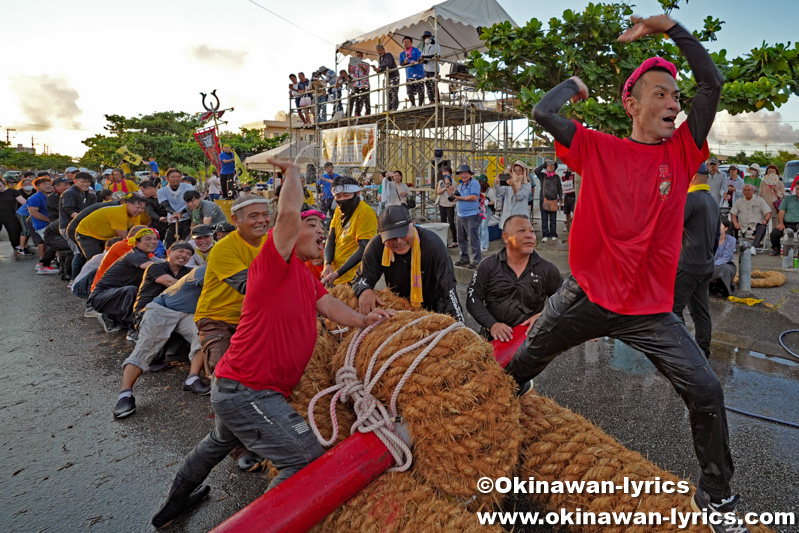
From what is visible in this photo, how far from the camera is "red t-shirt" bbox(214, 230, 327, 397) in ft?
7.93

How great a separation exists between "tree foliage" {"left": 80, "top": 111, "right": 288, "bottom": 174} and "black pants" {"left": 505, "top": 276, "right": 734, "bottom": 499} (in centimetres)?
4066

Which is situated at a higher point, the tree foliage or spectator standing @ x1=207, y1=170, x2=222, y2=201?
the tree foliage

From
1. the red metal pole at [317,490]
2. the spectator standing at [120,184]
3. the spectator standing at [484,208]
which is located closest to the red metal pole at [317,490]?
the red metal pole at [317,490]

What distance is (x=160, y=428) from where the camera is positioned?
3.98 meters

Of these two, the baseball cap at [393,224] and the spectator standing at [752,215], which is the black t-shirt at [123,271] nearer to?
the baseball cap at [393,224]

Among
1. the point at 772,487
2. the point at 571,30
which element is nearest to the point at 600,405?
the point at 772,487

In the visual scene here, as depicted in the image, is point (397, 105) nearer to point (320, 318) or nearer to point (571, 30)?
point (571, 30)

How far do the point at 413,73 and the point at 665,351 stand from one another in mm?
15322

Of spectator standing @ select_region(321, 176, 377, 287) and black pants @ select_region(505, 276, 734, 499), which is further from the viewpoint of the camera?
spectator standing @ select_region(321, 176, 377, 287)

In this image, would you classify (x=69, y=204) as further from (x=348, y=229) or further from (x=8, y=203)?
(x=348, y=229)

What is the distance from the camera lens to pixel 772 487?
2.94m

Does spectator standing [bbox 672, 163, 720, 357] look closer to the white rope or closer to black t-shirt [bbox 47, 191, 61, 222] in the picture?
the white rope

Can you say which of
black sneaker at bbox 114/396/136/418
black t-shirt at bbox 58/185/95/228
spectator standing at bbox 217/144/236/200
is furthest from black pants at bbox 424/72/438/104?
black sneaker at bbox 114/396/136/418

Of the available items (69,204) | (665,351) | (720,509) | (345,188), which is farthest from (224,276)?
(69,204)
